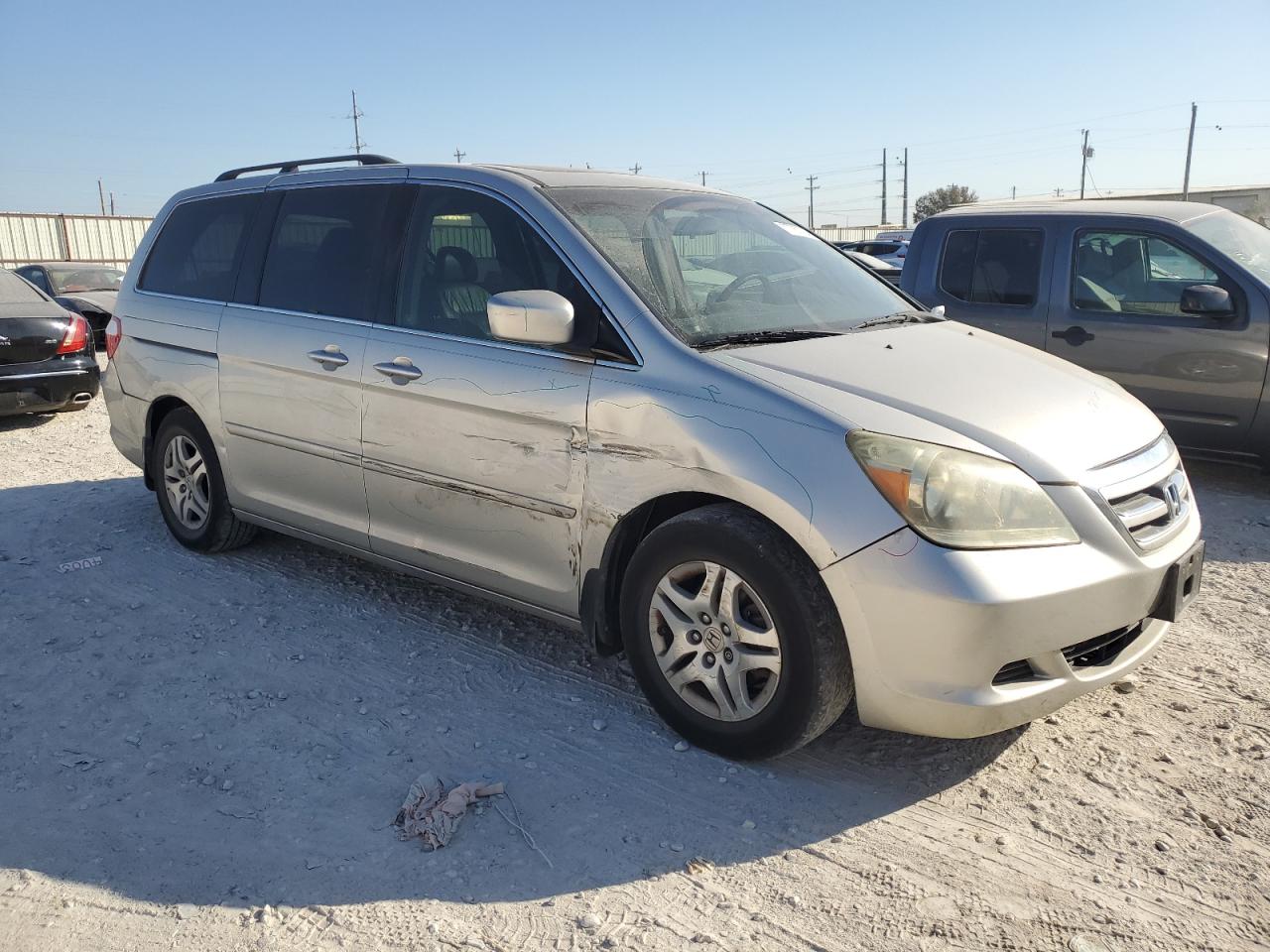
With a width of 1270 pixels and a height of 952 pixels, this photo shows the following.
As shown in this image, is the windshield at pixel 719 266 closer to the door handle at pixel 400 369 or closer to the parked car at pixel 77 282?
the door handle at pixel 400 369

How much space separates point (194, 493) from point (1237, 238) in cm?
660

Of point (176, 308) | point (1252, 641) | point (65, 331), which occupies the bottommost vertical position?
point (1252, 641)

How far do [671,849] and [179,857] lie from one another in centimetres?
137

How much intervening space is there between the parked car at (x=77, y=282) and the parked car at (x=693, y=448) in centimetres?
987

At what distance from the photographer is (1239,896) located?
2.56m

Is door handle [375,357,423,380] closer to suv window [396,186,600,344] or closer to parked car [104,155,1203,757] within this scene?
parked car [104,155,1203,757]

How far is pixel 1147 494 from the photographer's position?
319 centimetres

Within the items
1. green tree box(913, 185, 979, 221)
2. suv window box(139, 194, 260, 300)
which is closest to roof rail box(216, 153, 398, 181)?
suv window box(139, 194, 260, 300)

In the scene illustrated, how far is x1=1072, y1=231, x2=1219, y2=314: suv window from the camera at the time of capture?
6.39m

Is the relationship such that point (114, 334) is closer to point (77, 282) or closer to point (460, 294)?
point (460, 294)

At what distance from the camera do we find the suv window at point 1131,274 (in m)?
6.39

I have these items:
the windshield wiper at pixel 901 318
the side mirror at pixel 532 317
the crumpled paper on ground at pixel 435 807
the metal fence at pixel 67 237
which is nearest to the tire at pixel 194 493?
the side mirror at pixel 532 317

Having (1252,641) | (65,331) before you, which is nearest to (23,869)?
(1252,641)

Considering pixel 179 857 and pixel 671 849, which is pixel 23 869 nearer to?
pixel 179 857
